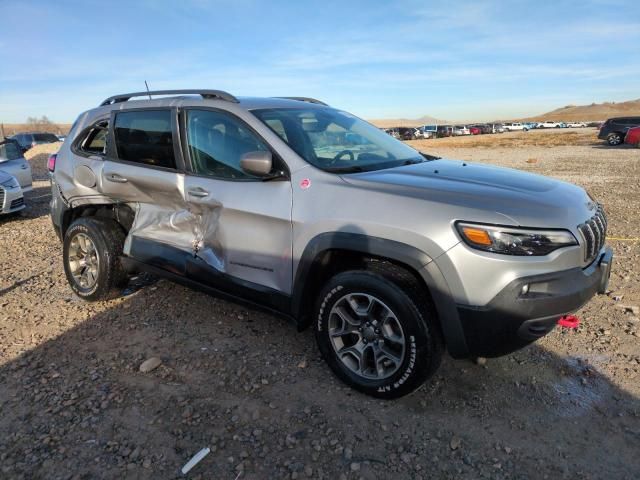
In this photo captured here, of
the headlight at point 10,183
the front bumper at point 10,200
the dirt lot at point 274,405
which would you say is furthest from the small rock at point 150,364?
the headlight at point 10,183

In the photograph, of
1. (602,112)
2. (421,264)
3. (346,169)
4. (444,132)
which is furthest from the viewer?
(602,112)

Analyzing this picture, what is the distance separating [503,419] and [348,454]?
3.19 ft

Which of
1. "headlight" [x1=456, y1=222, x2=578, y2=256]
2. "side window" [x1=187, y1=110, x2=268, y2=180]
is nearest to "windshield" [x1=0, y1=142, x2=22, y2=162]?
"side window" [x1=187, y1=110, x2=268, y2=180]

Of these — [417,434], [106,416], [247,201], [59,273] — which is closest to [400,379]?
[417,434]

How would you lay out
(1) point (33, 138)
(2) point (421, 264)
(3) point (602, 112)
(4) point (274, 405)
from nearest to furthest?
(2) point (421, 264) → (4) point (274, 405) → (1) point (33, 138) → (3) point (602, 112)

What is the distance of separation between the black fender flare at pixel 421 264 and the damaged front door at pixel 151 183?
1.47m

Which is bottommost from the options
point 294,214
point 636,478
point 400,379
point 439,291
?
point 636,478

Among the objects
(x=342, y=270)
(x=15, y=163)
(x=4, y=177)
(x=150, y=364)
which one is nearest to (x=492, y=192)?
(x=342, y=270)

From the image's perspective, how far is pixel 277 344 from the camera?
3.74 metres

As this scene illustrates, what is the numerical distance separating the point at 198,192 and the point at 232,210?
1.29 ft

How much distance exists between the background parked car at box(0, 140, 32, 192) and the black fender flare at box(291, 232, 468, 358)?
9.34 meters

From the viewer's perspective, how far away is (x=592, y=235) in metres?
2.81

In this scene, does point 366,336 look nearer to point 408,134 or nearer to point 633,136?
point 633,136

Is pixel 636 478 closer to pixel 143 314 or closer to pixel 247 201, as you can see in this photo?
pixel 247 201
